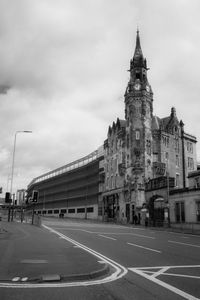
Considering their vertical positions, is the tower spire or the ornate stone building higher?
the tower spire

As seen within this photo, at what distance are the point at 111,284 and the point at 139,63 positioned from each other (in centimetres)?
8038

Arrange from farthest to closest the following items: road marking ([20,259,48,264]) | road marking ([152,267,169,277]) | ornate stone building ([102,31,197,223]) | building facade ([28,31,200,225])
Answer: ornate stone building ([102,31,197,223])
building facade ([28,31,200,225])
road marking ([20,259,48,264])
road marking ([152,267,169,277])

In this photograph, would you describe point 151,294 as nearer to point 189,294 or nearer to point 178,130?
point 189,294

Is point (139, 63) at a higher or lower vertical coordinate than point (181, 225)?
higher

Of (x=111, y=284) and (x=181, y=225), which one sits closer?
(x=111, y=284)

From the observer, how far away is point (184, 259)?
14125mm

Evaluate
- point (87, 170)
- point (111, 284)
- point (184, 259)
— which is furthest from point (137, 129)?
point (111, 284)

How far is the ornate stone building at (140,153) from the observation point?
74875 mm

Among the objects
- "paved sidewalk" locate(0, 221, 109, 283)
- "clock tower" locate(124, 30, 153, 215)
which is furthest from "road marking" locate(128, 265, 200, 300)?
"clock tower" locate(124, 30, 153, 215)

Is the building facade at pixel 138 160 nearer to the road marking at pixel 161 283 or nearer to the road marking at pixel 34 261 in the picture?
the road marking at pixel 34 261

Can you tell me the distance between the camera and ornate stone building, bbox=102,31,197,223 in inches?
2948

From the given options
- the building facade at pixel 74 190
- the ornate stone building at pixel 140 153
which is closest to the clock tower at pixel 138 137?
the ornate stone building at pixel 140 153

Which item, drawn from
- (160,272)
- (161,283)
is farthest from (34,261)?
(161,283)

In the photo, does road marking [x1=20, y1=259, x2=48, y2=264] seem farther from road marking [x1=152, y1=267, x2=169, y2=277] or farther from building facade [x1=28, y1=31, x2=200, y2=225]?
building facade [x1=28, y1=31, x2=200, y2=225]
